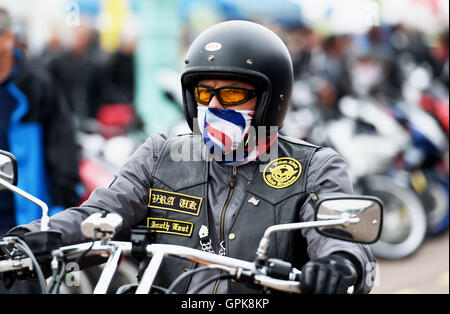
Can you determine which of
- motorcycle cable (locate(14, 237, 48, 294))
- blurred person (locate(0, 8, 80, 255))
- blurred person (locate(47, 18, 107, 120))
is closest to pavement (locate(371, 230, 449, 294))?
blurred person (locate(0, 8, 80, 255))

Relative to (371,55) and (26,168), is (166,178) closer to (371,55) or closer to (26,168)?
(26,168)

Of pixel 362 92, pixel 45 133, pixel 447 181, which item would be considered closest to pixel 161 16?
pixel 362 92

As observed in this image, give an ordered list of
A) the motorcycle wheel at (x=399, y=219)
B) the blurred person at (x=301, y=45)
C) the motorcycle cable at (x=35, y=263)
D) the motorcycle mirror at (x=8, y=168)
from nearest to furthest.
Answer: the motorcycle cable at (x=35, y=263)
the motorcycle mirror at (x=8, y=168)
the motorcycle wheel at (x=399, y=219)
the blurred person at (x=301, y=45)

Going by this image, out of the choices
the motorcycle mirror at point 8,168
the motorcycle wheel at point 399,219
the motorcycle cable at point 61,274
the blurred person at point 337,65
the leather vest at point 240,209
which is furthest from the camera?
the blurred person at point 337,65

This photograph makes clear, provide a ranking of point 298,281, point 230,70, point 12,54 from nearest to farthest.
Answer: point 298,281
point 230,70
point 12,54

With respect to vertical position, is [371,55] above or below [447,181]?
above

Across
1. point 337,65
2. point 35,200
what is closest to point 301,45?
point 337,65

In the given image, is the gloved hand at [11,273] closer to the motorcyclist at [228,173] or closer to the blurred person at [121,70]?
the motorcyclist at [228,173]

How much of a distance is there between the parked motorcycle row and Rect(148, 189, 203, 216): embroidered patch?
5.12 m

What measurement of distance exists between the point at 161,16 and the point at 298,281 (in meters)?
8.50

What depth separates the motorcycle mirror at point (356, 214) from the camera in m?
2.54

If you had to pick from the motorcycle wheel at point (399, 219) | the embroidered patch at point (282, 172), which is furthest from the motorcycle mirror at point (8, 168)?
the motorcycle wheel at point (399, 219)

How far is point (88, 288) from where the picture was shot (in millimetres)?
5727

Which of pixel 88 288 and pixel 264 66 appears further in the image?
pixel 88 288
